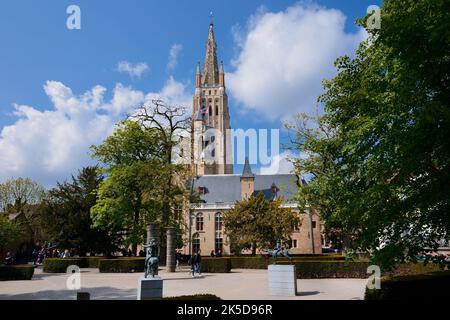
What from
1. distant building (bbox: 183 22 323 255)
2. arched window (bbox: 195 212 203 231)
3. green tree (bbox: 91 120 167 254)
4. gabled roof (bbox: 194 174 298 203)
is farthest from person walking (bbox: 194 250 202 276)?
gabled roof (bbox: 194 174 298 203)

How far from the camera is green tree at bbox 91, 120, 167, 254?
3512cm

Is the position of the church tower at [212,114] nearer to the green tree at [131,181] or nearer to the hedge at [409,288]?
the green tree at [131,181]

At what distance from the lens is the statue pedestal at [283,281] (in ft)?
55.1

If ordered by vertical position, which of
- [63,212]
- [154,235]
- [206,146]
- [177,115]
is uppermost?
[206,146]

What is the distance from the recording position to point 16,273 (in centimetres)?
2505

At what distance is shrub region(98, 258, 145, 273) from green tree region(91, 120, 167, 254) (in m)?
4.48

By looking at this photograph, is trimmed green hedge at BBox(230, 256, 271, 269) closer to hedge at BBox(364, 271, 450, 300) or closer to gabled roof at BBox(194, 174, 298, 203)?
hedge at BBox(364, 271, 450, 300)

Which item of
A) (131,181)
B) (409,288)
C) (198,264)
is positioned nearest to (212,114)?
(131,181)

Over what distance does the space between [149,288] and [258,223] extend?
31.2 meters

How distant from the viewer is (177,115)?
35.4 metres

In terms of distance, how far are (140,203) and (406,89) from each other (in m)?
31.6

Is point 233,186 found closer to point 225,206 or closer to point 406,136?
point 225,206
